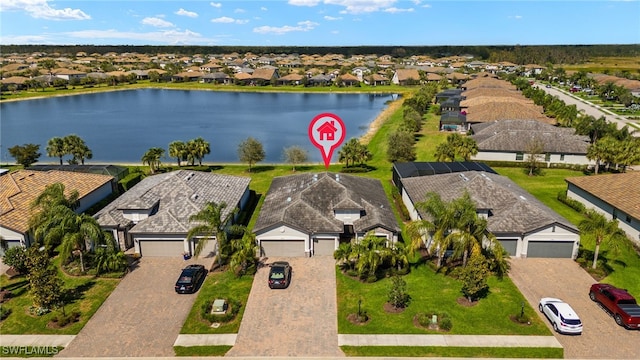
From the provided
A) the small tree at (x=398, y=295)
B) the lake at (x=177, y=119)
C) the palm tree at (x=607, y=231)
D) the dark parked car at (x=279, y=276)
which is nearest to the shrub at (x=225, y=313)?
the dark parked car at (x=279, y=276)

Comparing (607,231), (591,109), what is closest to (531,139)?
(607,231)

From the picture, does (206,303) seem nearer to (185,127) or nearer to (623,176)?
(623,176)

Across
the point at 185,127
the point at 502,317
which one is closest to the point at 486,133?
the point at 502,317

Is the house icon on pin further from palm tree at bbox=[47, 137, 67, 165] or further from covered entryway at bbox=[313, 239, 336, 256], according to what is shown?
palm tree at bbox=[47, 137, 67, 165]

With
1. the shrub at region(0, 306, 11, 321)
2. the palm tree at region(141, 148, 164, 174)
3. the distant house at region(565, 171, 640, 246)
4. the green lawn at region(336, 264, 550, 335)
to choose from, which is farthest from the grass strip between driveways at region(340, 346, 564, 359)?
the palm tree at region(141, 148, 164, 174)

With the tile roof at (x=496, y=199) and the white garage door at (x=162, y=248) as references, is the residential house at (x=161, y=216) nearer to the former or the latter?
the white garage door at (x=162, y=248)

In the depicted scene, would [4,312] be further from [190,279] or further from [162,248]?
[190,279]
